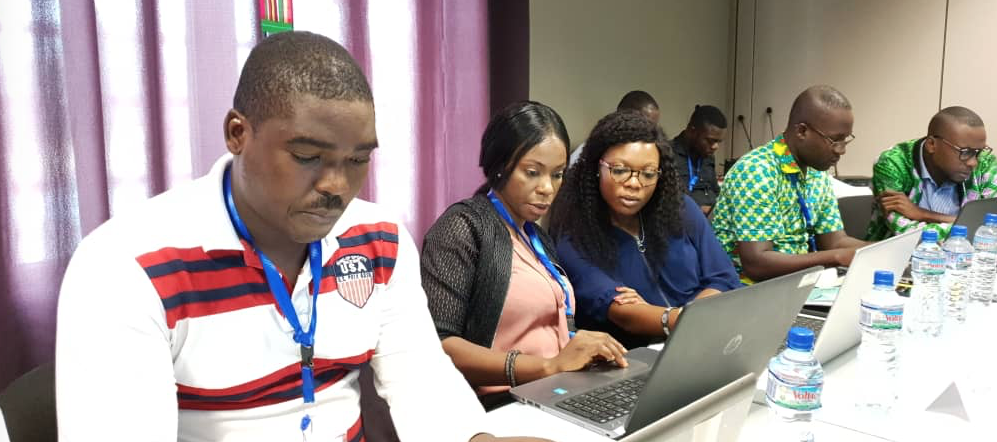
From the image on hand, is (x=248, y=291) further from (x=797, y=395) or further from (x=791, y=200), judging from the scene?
(x=791, y=200)

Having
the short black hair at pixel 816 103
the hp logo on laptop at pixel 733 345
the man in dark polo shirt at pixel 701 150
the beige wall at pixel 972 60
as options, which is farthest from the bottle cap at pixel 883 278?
the beige wall at pixel 972 60

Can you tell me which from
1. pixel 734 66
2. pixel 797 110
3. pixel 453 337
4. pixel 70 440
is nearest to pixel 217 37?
pixel 453 337

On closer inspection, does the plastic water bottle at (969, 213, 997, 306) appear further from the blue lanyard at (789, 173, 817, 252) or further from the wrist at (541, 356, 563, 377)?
the wrist at (541, 356, 563, 377)

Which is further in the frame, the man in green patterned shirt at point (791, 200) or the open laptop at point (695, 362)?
the man in green patterned shirt at point (791, 200)

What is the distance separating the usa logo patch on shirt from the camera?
43.0 inches

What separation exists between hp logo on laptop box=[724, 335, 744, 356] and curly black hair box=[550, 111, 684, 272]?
3.05 feet

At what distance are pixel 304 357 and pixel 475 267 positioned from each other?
1.99ft

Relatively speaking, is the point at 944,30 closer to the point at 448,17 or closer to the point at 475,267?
the point at 448,17

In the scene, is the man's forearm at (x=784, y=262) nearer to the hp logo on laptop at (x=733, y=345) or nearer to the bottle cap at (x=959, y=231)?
the bottle cap at (x=959, y=231)

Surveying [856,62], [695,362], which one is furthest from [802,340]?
[856,62]

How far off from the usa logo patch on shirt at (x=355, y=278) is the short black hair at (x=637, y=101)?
10.3 ft

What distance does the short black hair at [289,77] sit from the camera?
35.3 inches

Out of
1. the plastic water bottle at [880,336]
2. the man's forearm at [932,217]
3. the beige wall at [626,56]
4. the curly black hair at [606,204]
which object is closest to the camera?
the plastic water bottle at [880,336]

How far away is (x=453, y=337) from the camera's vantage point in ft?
4.91
